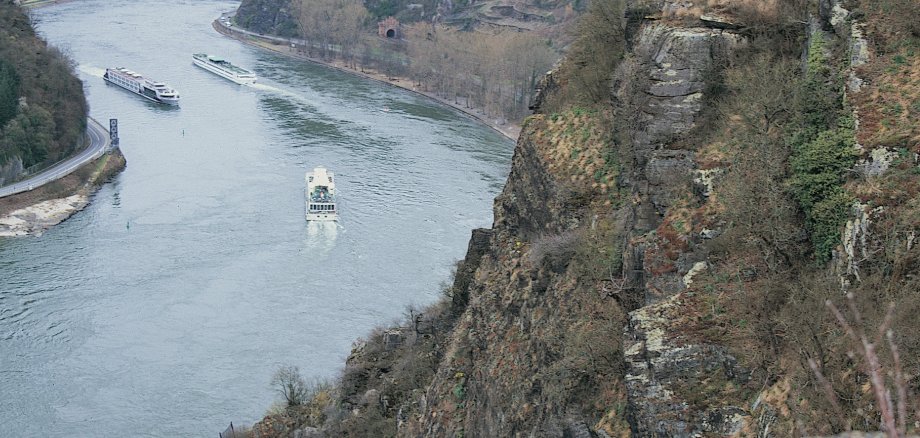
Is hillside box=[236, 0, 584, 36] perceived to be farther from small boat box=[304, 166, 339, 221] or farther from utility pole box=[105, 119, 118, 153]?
small boat box=[304, 166, 339, 221]

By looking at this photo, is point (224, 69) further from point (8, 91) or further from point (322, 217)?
point (322, 217)

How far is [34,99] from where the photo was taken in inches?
2282

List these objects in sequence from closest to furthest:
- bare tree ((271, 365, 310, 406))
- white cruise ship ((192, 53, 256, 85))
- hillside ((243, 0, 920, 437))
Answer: hillside ((243, 0, 920, 437)) → bare tree ((271, 365, 310, 406)) → white cruise ship ((192, 53, 256, 85))

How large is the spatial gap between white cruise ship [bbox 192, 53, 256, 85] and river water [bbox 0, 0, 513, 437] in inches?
142

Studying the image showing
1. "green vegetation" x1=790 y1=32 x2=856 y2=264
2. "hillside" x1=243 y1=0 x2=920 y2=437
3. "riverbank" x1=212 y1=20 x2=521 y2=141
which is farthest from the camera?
"riverbank" x1=212 y1=20 x2=521 y2=141

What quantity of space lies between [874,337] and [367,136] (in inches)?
2163

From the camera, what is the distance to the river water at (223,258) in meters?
31.3

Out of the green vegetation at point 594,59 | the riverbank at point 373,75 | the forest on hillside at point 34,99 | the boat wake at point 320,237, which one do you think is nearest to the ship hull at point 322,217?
the boat wake at point 320,237

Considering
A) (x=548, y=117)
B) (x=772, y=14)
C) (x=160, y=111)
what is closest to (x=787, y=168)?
(x=772, y=14)

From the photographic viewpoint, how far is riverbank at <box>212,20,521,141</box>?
71250mm

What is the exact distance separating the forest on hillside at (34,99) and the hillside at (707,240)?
4256 cm

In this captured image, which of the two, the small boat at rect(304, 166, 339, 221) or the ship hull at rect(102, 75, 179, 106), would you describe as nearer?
the small boat at rect(304, 166, 339, 221)

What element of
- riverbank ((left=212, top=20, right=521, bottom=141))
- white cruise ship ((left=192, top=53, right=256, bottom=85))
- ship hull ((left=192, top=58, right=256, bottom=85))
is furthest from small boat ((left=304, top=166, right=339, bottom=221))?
white cruise ship ((left=192, top=53, right=256, bottom=85))

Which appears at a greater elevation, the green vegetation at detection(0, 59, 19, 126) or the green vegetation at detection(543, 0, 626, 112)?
the green vegetation at detection(543, 0, 626, 112)
